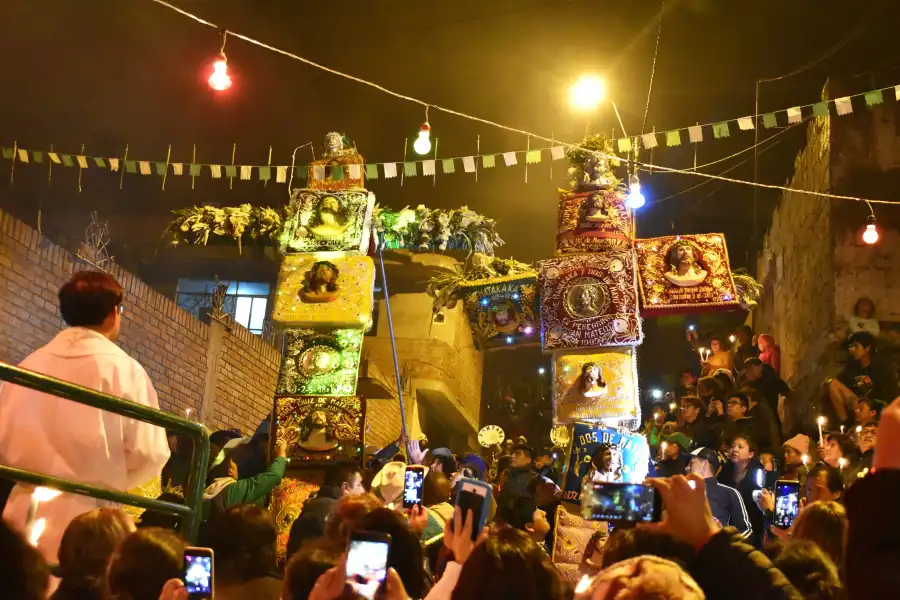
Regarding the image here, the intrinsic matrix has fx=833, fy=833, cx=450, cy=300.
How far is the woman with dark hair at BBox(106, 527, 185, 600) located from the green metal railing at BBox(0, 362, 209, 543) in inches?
5.6

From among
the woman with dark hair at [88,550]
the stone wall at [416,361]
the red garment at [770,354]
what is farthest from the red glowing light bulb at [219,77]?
the stone wall at [416,361]

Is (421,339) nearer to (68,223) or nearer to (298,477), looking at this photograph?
(68,223)

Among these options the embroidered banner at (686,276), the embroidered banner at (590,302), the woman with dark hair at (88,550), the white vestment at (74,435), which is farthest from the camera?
the embroidered banner at (590,302)

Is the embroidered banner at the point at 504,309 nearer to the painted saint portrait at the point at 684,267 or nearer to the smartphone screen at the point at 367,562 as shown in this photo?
the painted saint portrait at the point at 684,267

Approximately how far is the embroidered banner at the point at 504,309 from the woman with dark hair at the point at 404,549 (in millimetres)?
8026

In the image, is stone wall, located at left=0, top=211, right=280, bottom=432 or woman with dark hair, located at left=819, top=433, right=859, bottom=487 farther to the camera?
stone wall, located at left=0, top=211, right=280, bottom=432

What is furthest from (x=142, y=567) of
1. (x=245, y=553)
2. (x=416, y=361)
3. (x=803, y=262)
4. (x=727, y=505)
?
(x=416, y=361)

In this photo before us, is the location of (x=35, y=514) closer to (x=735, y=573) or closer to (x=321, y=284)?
(x=735, y=573)

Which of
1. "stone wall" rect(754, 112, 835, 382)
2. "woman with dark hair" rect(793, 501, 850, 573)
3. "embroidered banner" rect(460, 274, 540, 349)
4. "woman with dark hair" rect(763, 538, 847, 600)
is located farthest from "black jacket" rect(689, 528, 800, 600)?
"stone wall" rect(754, 112, 835, 382)

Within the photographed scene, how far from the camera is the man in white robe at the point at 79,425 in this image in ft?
10.5

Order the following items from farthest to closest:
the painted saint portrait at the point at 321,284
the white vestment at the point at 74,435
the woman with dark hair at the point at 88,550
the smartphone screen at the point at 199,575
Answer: the painted saint portrait at the point at 321,284 < the white vestment at the point at 74,435 < the woman with dark hair at the point at 88,550 < the smartphone screen at the point at 199,575

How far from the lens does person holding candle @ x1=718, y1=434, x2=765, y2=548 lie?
771cm

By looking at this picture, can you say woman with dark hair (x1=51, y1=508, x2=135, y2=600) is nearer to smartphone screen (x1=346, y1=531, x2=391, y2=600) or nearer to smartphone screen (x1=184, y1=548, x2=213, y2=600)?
smartphone screen (x1=184, y1=548, x2=213, y2=600)

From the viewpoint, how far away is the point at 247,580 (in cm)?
370
